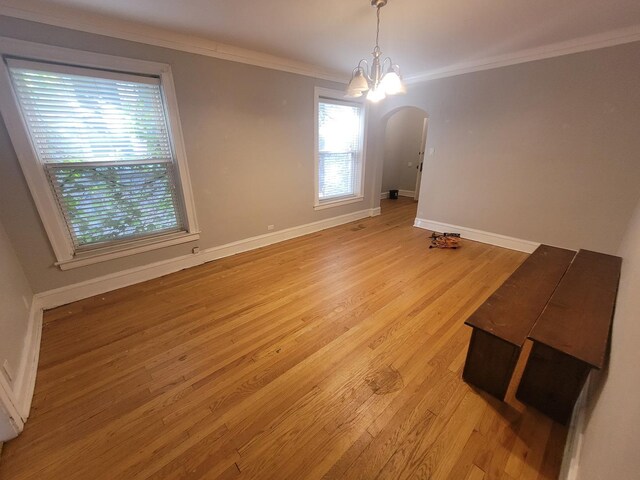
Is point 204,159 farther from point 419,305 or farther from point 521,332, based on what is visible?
point 521,332

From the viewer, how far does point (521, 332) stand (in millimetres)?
1349

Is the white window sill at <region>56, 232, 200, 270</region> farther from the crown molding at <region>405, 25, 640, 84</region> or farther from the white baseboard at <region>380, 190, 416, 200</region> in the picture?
the white baseboard at <region>380, 190, 416, 200</region>

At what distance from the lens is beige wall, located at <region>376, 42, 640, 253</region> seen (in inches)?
103

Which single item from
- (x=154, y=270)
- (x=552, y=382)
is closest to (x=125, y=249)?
(x=154, y=270)

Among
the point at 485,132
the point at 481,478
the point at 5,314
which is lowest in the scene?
the point at 481,478

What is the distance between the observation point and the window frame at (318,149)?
12.3ft

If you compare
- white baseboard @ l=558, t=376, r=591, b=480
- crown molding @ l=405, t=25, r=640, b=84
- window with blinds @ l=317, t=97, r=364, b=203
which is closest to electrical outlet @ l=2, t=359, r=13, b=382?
white baseboard @ l=558, t=376, r=591, b=480

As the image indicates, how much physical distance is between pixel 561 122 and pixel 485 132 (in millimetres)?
777

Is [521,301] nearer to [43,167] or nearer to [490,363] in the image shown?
[490,363]

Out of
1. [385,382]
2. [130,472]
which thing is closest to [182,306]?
[130,472]

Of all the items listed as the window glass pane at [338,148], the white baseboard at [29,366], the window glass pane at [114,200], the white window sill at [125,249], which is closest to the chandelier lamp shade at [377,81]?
the window glass pane at [338,148]

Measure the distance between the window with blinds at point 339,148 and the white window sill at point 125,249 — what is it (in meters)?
2.23

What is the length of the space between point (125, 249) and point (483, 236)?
4.67 metres

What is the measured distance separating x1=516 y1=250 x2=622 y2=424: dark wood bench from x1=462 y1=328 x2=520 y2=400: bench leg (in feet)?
0.35
